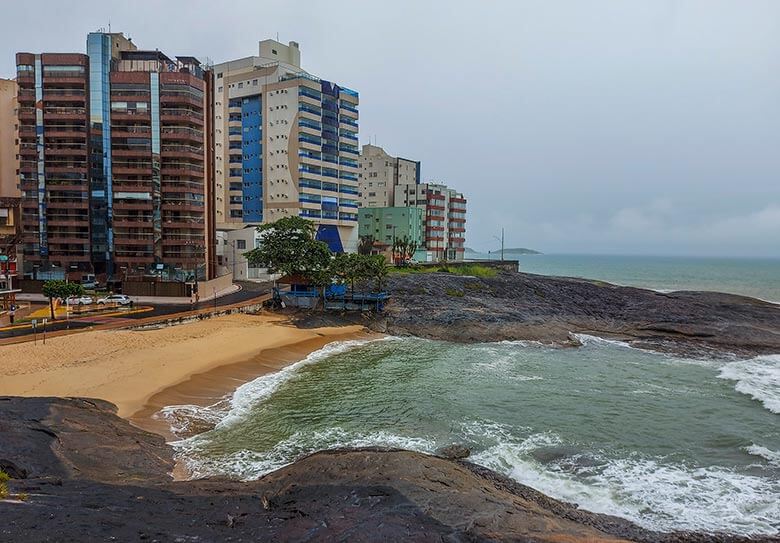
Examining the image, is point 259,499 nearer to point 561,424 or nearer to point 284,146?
point 561,424

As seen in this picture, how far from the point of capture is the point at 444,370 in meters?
38.0

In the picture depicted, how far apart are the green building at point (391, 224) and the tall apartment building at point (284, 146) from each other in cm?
2112

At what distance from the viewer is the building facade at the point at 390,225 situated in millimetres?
127625

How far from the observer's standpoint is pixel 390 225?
427 ft

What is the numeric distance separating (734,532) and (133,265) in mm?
74025

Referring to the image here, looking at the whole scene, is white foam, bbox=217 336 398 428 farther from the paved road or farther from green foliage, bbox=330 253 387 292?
the paved road

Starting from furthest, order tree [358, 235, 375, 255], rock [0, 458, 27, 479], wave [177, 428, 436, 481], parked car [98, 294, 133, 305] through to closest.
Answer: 1. tree [358, 235, 375, 255]
2. parked car [98, 294, 133, 305]
3. wave [177, 428, 436, 481]
4. rock [0, 458, 27, 479]

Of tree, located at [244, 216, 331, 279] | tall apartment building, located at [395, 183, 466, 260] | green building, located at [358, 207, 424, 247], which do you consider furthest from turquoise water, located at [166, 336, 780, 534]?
tall apartment building, located at [395, 183, 466, 260]

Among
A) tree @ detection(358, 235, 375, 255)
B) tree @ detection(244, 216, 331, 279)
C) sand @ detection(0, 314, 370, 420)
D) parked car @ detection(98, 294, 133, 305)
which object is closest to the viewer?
sand @ detection(0, 314, 370, 420)

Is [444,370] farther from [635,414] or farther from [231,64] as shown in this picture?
[231,64]

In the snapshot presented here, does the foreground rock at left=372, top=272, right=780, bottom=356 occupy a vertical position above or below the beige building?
below

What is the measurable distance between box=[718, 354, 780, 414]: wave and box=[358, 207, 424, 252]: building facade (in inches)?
3455

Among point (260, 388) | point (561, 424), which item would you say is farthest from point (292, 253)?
point (561, 424)

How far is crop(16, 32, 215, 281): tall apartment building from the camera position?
69.3 metres
